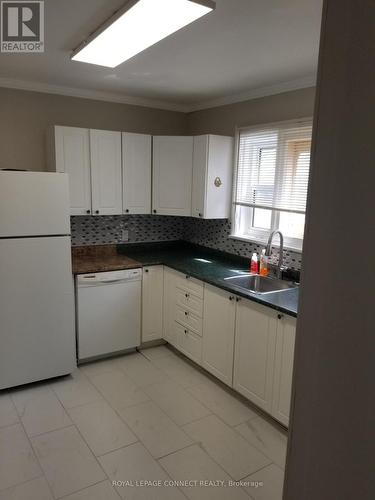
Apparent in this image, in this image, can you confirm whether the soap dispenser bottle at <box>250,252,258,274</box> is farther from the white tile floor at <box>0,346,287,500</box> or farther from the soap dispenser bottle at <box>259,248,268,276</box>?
the white tile floor at <box>0,346,287,500</box>

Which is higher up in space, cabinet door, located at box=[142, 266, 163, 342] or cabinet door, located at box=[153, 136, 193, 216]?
cabinet door, located at box=[153, 136, 193, 216]

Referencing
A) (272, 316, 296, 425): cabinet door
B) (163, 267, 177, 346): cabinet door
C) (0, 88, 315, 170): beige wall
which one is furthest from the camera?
(163, 267, 177, 346): cabinet door

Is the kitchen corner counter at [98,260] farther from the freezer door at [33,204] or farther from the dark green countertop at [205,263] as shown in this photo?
the freezer door at [33,204]

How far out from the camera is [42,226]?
2826 mm

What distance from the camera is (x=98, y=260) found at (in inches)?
142

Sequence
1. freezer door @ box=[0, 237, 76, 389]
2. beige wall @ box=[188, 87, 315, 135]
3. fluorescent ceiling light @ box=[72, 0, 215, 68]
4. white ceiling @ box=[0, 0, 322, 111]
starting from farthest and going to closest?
beige wall @ box=[188, 87, 315, 135] → freezer door @ box=[0, 237, 76, 389] → white ceiling @ box=[0, 0, 322, 111] → fluorescent ceiling light @ box=[72, 0, 215, 68]

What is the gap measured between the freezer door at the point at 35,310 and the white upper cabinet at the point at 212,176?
129 centimetres

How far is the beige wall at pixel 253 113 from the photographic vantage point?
9.70 feet

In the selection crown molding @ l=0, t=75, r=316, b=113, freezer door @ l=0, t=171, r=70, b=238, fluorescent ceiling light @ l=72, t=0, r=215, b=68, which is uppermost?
crown molding @ l=0, t=75, r=316, b=113

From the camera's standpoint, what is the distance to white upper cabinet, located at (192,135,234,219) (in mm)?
3490

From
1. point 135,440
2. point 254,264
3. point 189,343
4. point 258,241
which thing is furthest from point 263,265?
point 135,440

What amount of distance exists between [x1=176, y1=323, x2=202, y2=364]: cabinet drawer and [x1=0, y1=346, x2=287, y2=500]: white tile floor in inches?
6.3

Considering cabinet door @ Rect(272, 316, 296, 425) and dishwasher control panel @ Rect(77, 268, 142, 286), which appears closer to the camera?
cabinet door @ Rect(272, 316, 296, 425)

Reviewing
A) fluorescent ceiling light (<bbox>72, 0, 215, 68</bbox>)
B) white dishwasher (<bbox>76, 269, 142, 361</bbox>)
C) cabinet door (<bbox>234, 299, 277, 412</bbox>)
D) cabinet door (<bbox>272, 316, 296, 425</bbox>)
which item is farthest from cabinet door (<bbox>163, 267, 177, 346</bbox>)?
fluorescent ceiling light (<bbox>72, 0, 215, 68</bbox>)
